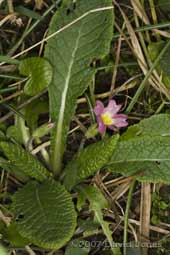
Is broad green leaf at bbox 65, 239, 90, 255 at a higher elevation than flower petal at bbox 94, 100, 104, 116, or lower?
lower

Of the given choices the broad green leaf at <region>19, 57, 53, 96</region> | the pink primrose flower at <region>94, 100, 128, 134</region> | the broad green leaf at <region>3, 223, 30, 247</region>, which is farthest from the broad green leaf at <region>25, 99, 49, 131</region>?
the broad green leaf at <region>3, 223, 30, 247</region>

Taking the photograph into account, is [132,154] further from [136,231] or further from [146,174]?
[136,231]

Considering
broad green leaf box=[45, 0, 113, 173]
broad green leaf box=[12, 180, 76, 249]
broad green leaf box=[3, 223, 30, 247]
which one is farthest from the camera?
broad green leaf box=[45, 0, 113, 173]

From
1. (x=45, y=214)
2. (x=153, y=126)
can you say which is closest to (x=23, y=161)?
(x=45, y=214)

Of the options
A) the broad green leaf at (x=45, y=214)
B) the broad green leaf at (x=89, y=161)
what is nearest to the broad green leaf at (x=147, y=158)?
the broad green leaf at (x=89, y=161)

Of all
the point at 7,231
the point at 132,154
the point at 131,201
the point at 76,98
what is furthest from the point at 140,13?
the point at 7,231

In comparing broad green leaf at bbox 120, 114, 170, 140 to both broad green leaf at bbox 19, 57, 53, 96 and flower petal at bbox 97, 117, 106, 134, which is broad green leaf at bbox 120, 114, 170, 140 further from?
broad green leaf at bbox 19, 57, 53, 96

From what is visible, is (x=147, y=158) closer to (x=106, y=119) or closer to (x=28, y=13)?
(x=106, y=119)

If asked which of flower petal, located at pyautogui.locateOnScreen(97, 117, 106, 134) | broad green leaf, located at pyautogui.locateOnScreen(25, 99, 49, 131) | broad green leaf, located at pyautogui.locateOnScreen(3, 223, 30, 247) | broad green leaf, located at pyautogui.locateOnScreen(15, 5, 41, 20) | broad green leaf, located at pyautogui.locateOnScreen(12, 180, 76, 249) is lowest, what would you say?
broad green leaf, located at pyautogui.locateOnScreen(3, 223, 30, 247)
